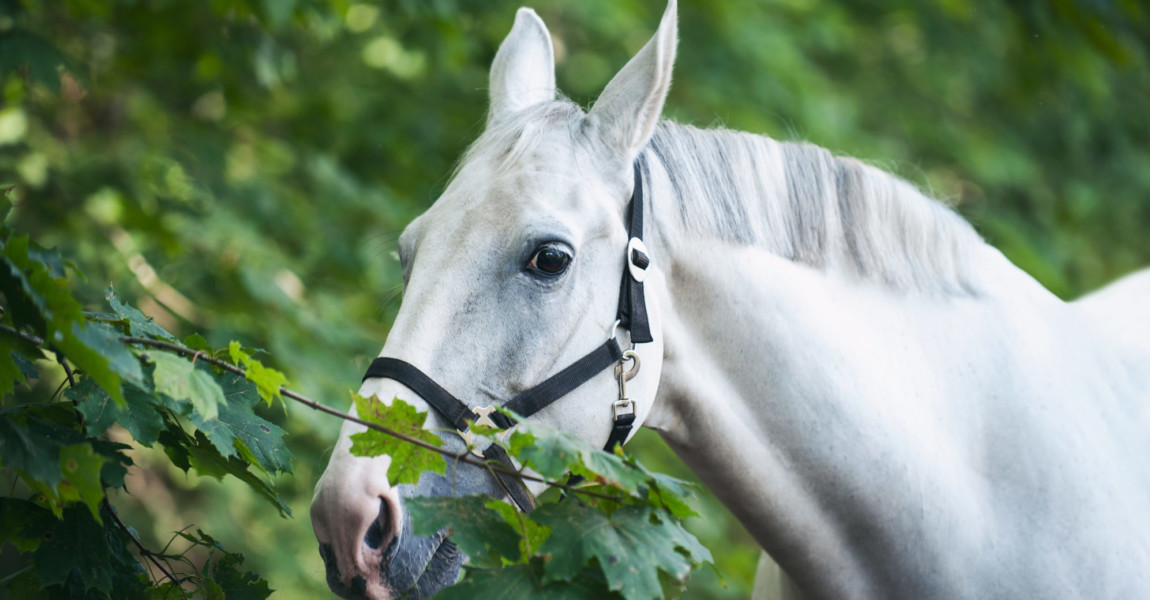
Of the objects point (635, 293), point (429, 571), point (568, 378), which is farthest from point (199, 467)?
point (635, 293)

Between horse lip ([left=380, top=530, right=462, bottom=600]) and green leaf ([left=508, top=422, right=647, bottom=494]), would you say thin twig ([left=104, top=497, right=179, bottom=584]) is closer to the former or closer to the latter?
horse lip ([left=380, top=530, right=462, bottom=600])

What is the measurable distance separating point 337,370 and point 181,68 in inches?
87.3

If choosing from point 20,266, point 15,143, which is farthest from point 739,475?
point 15,143

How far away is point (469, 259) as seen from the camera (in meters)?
1.80

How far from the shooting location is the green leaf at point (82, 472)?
115 cm

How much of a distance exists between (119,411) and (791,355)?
1403 millimetres

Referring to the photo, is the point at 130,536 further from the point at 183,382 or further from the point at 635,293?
the point at 635,293

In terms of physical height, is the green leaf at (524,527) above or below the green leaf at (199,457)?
above

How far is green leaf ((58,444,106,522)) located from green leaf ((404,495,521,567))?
430 millimetres

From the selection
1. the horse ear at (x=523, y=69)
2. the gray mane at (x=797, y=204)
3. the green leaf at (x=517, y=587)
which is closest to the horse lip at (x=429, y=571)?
the green leaf at (x=517, y=587)

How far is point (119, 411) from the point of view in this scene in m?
1.30

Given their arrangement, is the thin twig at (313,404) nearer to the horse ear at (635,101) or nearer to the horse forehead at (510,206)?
the horse forehead at (510,206)

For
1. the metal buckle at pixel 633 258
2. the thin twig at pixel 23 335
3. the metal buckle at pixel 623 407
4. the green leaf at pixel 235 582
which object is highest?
the thin twig at pixel 23 335

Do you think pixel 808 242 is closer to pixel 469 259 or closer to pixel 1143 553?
pixel 469 259
